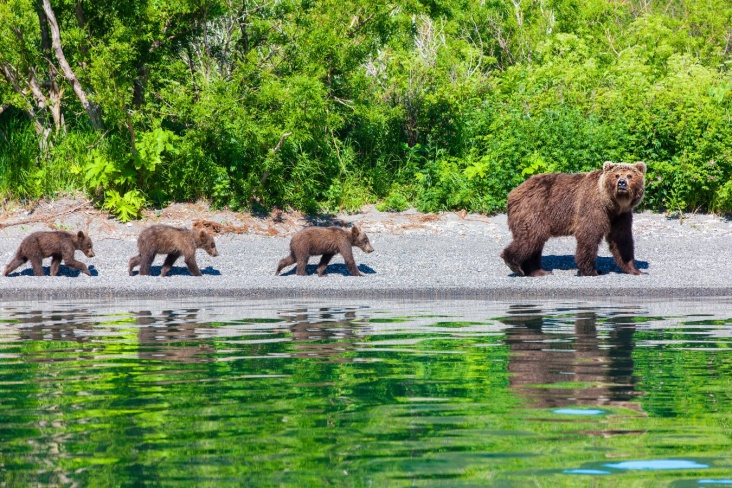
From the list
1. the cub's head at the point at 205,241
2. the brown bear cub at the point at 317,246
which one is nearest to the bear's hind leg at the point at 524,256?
the brown bear cub at the point at 317,246

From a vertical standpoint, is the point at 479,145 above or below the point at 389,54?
below

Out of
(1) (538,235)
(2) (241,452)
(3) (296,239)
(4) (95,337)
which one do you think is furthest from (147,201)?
(2) (241,452)

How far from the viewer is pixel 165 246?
16406 millimetres

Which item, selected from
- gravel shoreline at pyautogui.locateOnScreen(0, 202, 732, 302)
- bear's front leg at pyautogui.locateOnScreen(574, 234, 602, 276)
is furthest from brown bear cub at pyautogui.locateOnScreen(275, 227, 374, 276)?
bear's front leg at pyautogui.locateOnScreen(574, 234, 602, 276)

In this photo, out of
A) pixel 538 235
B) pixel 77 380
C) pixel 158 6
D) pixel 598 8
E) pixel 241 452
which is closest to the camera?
pixel 241 452

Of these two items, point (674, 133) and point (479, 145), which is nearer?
point (674, 133)

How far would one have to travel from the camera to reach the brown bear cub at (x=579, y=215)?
15.6 m

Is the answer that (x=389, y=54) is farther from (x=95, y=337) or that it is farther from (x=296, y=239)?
(x=95, y=337)

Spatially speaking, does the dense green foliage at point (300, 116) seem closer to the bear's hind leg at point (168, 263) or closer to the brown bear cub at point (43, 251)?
the brown bear cub at point (43, 251)

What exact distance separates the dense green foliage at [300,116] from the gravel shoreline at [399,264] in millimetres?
658

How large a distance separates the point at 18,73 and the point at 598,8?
1648 centimetres

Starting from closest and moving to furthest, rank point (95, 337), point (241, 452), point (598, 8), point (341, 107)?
point (241, 452)
point (95, 337)
point (341, 107)
point (598, 8)

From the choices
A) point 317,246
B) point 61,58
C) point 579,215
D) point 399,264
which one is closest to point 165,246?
point 317,246

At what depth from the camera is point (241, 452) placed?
489 centimetres
